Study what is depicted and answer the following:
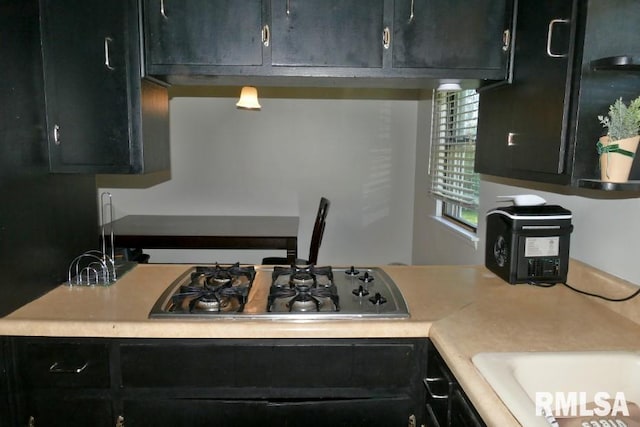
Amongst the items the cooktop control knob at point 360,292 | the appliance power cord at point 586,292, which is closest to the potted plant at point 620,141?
the appliance power cord at point 586,292

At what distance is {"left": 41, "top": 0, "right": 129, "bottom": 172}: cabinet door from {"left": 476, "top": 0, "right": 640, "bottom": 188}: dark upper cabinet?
4.34 ft

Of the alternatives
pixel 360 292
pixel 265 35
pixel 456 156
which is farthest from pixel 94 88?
pixel 456 156

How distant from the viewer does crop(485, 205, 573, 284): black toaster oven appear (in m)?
1.61

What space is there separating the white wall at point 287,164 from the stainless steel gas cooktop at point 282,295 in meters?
2.48

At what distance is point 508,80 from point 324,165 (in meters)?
2.86

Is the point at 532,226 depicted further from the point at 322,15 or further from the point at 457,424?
the point at 322,15

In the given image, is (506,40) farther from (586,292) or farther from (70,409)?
(70,409)

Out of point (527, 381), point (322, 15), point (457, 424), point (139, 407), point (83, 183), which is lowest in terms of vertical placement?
point (139, 407)

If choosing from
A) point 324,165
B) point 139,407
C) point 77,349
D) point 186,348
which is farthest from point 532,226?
point 324,165

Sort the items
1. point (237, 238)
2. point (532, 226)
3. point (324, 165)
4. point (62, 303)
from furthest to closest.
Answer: point (324, 165), point (237, 238), point (532, 226), point (62, 303)

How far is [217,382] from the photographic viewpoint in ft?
4.49

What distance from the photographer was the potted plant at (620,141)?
1.14m

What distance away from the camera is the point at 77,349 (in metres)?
1.34

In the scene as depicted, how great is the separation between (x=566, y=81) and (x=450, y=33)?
1.41ft
